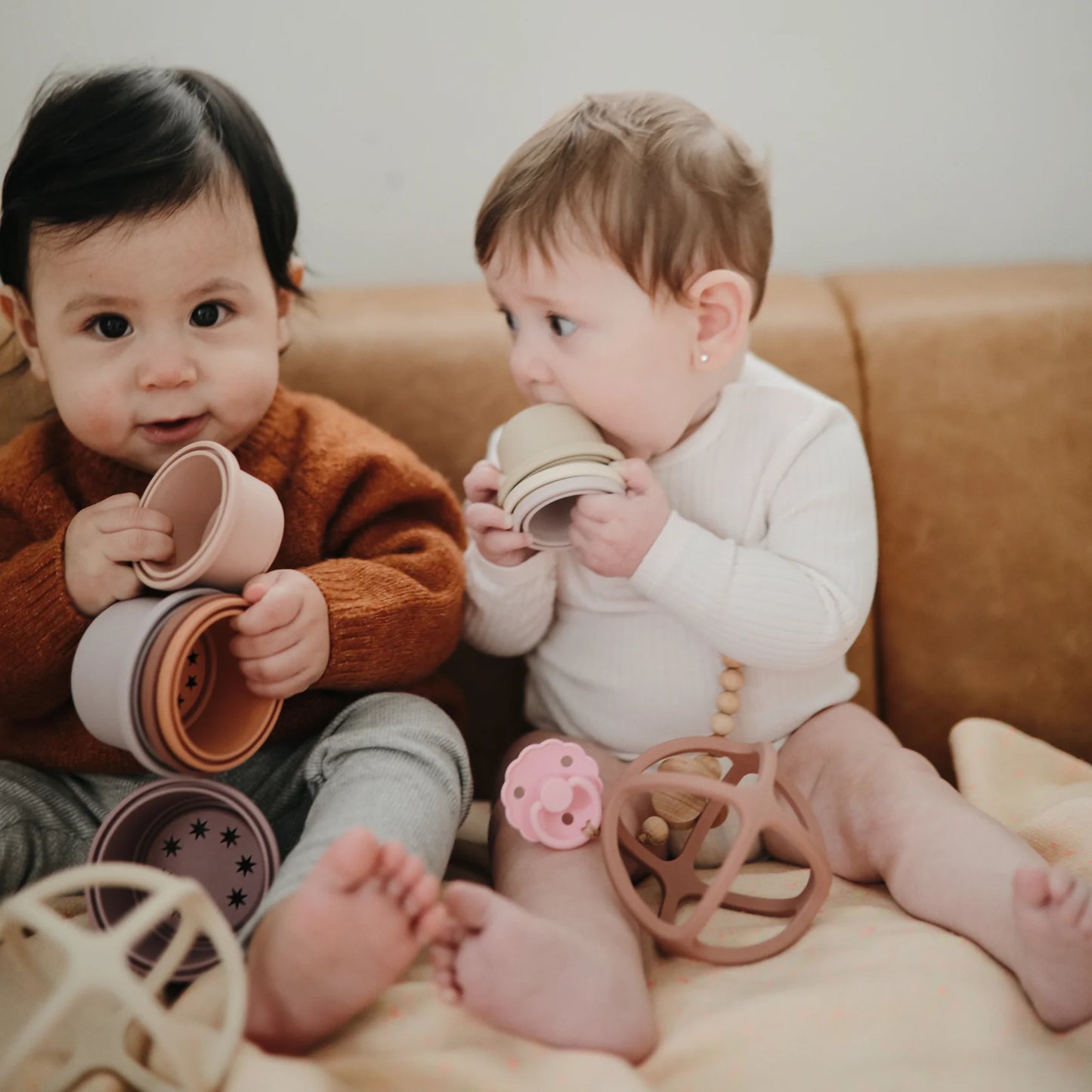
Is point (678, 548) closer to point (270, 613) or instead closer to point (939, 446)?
point (270, 613)

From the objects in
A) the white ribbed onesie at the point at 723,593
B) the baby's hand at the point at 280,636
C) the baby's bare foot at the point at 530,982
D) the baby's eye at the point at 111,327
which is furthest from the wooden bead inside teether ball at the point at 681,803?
the baby's eye at the point at 111,327

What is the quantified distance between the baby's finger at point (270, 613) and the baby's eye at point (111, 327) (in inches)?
11.8

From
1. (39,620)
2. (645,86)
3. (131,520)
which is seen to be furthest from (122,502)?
(645,86)

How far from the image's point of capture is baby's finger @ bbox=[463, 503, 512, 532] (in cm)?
96

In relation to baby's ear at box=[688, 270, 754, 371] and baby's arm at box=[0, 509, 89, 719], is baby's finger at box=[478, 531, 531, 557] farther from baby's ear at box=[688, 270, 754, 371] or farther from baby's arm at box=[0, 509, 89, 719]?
baby's arm at box=[0, 509, 89, 719]

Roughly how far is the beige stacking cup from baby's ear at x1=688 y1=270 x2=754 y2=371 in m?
0.14

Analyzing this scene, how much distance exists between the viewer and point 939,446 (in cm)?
126

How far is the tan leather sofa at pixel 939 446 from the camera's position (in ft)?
4.11

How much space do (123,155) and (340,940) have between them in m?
0.70

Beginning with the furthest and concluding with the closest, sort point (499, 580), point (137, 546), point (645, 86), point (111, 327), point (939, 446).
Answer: point (645, 86) → point (939, 446) → point (499, 580) → point (111, 327) → point (137, 546)

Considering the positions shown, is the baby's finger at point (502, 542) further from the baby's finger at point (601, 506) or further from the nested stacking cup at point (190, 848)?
the nested stacking cup at point (190, 848)

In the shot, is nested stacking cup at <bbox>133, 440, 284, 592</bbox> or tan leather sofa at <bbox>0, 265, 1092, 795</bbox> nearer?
nested stacking cup at <bbox>133, 440, 284, 592</bbox>

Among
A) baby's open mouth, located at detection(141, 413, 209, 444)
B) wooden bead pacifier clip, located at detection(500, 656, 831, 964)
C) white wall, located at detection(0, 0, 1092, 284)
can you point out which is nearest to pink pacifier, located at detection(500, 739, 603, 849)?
wooden bead pacifier clip, located at detection(500, 656, 831, 964)

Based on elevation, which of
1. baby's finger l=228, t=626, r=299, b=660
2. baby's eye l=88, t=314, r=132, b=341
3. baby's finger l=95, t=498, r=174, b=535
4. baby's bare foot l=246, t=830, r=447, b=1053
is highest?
baby's eye l=88, t=314, r=132, b=341
